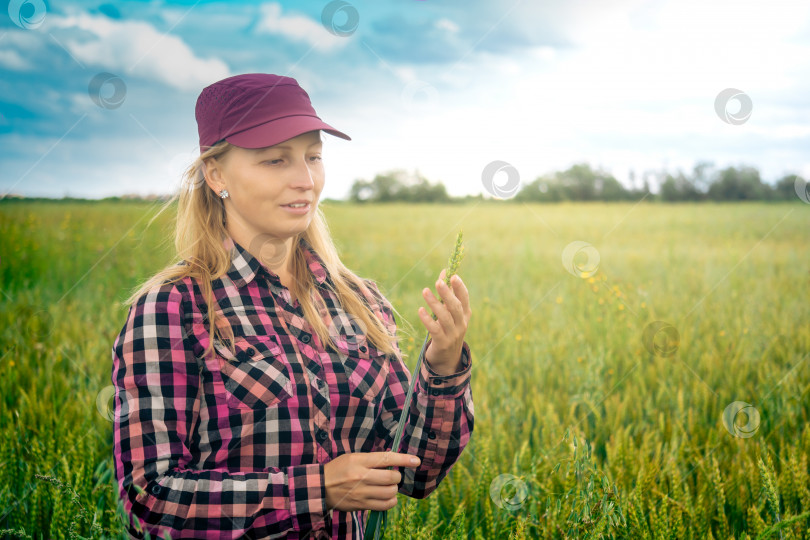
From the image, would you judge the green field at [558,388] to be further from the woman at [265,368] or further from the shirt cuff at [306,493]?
the shirt cuff at [306,493]

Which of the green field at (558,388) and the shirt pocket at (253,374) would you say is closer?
the shirt pocket at (253,374)

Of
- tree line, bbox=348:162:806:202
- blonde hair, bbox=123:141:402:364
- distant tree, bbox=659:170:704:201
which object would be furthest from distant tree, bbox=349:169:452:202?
blonde hair, bbox=123:141:402:364

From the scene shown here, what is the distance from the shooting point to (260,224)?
1513 millimetres

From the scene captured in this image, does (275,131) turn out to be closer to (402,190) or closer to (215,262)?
(215,262)

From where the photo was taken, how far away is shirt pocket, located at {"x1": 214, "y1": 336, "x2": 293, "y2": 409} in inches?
54.1

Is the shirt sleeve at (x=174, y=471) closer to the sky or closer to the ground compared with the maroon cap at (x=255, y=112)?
closer to the ground

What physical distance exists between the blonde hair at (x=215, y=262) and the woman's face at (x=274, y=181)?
7 centimetres

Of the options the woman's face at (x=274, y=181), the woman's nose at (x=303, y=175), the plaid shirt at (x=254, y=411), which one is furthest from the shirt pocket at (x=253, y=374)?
the woman's nose at (x=303, y=175)

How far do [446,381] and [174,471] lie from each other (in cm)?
70

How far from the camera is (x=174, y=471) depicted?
1226 millimetres

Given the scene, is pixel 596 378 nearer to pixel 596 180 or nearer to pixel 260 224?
pixel 260 224

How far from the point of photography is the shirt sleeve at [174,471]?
121 centimetres

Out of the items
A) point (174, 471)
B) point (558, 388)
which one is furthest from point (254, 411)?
point (558, 388)

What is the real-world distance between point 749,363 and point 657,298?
1.95 metres
